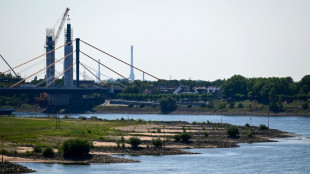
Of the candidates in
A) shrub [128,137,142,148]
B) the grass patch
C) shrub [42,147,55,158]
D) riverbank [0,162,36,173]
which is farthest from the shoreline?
the grass patch

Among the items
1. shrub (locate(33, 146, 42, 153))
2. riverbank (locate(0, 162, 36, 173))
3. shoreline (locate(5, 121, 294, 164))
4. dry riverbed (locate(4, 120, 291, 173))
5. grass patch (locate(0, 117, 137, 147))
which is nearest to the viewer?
riverbank (locate(0, 162, 36, 173))

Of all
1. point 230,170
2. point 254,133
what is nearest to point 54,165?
point 230,170

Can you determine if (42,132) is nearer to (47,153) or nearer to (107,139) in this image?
(107,139)

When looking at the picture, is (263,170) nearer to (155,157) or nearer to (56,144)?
(155,157)

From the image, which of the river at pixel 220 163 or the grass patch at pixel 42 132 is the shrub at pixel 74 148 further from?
the grass patch at pixel 42 132

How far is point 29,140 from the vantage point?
290 feet

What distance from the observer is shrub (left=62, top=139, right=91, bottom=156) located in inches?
2960

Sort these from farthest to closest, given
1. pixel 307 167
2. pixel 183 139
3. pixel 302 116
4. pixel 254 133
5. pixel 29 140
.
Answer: pixel 302 116 < pixel 254 133 < pixel 183 139 < pixel 29 140 < pixel 307 167

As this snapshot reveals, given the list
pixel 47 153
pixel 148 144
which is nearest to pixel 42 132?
pixel 148 144

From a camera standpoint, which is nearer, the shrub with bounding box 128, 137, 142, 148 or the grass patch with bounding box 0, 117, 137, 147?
the shrub with bounding box 128, 137, 142, 148

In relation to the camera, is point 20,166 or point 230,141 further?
point 230,141

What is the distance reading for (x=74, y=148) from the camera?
247 feet

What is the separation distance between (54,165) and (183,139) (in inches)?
1117

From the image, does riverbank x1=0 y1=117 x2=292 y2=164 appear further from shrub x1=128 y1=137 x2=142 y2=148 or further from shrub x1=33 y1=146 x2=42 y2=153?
shrub x1=33 y1=146 x2=42 y2=153
